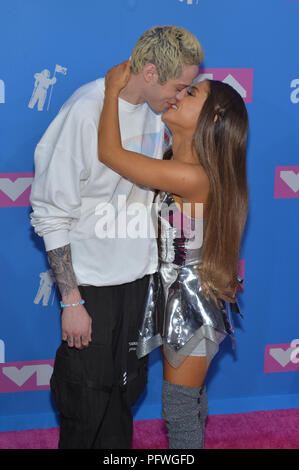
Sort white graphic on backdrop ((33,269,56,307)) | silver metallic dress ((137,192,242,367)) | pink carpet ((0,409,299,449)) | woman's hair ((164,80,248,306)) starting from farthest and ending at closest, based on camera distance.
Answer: pink carpet ((0,409,299,449)), white graphic on backdrop ((33,269,56,307)), silver metallic dress ((137,192,242,367)), woman's hair ((164,80,248,306))

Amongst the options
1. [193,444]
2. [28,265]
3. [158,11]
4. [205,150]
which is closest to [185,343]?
[193,444]

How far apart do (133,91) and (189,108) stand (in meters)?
0.19

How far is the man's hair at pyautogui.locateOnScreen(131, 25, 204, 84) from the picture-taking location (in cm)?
166

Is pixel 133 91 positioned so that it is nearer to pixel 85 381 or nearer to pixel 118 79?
pixel 118 79

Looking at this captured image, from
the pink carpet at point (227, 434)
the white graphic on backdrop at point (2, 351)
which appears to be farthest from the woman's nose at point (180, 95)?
the pink carpet at point (227, 434)

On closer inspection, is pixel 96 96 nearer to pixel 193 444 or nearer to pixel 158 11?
pixel 158 11

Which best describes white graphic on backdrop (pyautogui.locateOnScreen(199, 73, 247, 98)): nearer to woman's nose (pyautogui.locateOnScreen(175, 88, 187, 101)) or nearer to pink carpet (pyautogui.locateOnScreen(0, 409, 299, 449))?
woman's nose (pyautogui.locateOnScreen(175, 88, 187, 101))

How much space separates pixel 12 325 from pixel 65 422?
0.64m

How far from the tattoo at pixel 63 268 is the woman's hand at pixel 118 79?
1.57 feet

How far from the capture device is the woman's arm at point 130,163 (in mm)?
1690

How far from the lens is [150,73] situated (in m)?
1.71

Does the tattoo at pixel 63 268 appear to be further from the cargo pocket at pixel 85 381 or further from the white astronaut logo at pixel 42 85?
the white astronaut logo at pixel 42 85

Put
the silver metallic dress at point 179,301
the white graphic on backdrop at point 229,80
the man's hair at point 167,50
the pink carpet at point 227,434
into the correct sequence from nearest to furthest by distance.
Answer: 1. the man's hair at point 167,50
2. the silver metallic dress at point 179,301
3. the white graphic on backdrop at point 229,80
4. the pink carpet at point 227,434

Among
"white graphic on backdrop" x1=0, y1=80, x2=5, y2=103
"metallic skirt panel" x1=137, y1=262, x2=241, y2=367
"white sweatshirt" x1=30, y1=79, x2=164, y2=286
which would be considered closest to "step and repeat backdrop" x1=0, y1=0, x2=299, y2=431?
"white graphic on backdrop" x1=0, y1=80, x2=5, y2=103
